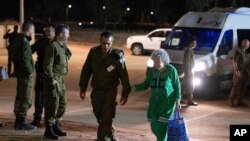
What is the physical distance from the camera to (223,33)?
14.6 metres

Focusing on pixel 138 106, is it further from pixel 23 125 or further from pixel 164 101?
pixel 164 101

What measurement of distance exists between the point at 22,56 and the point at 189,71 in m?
5.36

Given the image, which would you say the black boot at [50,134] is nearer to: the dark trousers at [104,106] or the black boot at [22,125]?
the black boot at [22,125]

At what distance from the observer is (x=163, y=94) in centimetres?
734

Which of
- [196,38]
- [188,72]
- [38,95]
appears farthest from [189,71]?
[38,95]

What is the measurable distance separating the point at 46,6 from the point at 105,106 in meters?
59.1

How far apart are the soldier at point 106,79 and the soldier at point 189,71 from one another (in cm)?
532

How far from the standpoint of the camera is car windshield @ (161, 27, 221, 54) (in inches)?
570

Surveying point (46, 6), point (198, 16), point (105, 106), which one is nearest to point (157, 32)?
point (198, 16)

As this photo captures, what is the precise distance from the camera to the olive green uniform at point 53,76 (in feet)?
26.3

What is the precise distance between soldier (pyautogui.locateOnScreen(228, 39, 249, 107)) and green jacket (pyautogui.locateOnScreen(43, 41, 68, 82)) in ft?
19.7

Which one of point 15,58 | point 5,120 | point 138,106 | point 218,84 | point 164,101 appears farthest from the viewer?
point 218,84

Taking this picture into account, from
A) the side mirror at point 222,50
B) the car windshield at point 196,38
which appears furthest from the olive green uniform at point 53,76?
the side mirror at point 222,50

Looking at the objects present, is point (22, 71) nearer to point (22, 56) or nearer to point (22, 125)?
point (22, 56)
